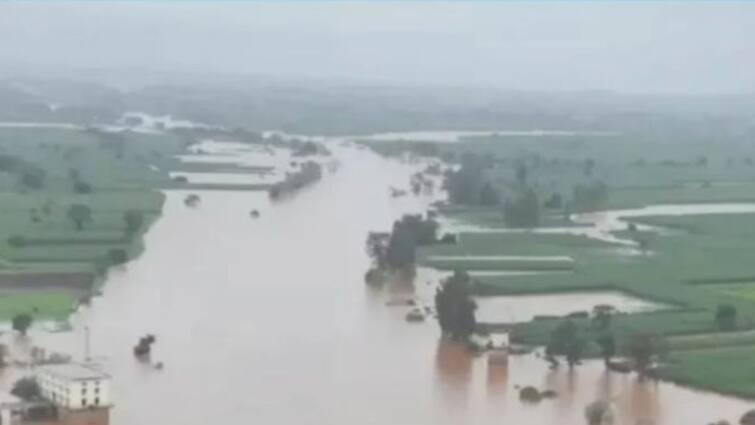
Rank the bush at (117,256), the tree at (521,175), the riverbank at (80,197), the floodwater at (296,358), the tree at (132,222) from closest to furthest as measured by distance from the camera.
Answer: the floodwater at (296,358), the riverbank at (80,197), the bush at (117,256), the tree at (132,222), the tree at (521,175)

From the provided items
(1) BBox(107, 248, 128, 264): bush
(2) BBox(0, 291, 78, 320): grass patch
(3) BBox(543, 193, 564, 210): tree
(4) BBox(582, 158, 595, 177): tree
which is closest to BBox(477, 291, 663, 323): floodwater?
(2) BBox(0, 291, 78, 320): grass patch

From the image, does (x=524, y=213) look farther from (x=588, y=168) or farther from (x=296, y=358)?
Answer: (x=296, y=358)

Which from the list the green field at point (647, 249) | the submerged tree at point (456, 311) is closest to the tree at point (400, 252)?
the green field at point (647, 249)

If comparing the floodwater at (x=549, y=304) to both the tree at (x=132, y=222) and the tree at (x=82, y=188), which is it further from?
the tree at (x=82, y=188)

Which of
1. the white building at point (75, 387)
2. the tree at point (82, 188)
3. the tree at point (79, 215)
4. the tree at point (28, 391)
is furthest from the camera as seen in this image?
the tree at point (82, 188)

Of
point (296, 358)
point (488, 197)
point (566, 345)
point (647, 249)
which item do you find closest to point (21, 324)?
point (296, 358)

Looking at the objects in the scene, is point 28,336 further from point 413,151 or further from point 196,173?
point 413,151
